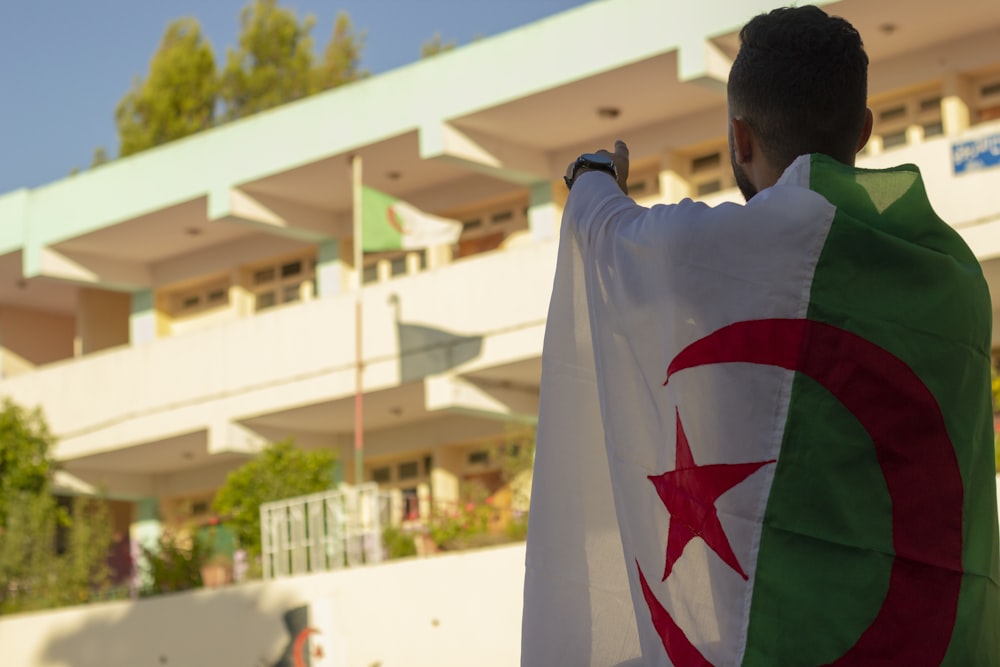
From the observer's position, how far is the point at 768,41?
2.45 meters

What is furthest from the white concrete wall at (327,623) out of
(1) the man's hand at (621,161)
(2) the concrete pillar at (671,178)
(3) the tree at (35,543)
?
(1) the man's hand at (621,161)

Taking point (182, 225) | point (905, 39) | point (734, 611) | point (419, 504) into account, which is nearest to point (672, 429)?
point (734, 611)

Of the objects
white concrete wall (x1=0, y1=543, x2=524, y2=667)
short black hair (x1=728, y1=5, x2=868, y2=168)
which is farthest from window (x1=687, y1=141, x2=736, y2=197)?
short black hair (x1=728, y1=5, x2=868, y2=168)

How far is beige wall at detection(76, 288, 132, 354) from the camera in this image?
28.0 m

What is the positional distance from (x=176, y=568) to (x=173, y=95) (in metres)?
25.4

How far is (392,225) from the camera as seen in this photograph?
2039 cm

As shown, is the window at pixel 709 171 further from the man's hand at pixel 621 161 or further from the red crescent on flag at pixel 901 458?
the red crescent on flag at pixel 901 458

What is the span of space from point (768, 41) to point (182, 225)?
22.8m

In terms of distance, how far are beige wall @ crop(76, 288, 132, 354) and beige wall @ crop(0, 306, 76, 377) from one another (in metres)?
1.94

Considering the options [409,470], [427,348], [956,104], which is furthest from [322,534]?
[956,104]

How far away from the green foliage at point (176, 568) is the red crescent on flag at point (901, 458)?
649 inches

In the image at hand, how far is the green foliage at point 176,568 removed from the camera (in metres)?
18.1

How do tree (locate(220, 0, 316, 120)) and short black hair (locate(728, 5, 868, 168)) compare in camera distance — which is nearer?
short black hair (locate(728, 5, 868, 168))

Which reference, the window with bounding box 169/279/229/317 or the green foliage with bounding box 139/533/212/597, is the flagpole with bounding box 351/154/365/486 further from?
the window with bounding box 169/279/229/317
